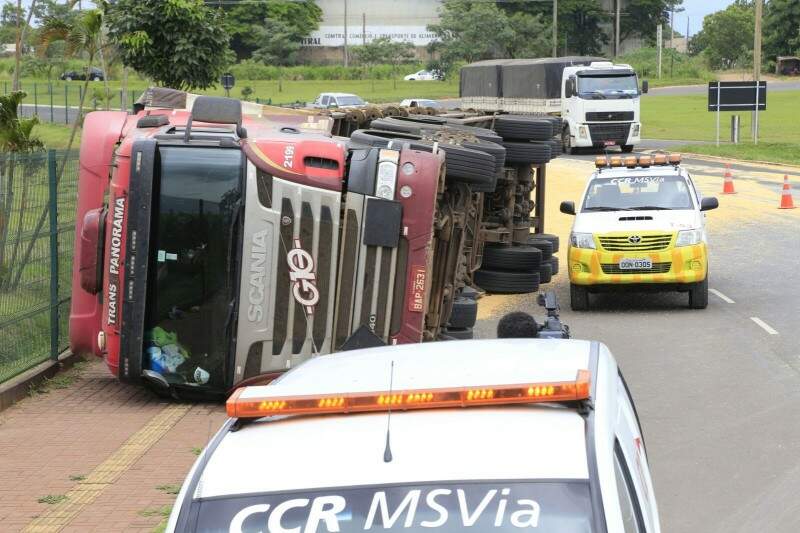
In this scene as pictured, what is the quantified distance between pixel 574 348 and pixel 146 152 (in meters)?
6.86

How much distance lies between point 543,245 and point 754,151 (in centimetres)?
2782

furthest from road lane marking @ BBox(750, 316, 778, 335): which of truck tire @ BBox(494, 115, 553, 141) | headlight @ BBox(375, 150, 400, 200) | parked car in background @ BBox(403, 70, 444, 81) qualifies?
parked car in background @ BBox(403, 70, 444, 81)

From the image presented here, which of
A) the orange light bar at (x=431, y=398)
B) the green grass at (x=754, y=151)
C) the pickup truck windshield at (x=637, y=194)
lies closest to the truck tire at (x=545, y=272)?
the pickup truck windshield at (x=637, y=194)

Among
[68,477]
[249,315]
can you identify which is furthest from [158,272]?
[68,477]

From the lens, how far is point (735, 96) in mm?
46469

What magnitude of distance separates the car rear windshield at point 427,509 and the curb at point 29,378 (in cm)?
867

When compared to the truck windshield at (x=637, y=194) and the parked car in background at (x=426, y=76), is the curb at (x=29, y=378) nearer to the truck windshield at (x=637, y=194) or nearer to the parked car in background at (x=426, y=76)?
the truck windshield at (x=637, y=194)

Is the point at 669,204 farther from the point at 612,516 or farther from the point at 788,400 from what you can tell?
the point at 612,516

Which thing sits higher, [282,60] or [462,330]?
[282,60]

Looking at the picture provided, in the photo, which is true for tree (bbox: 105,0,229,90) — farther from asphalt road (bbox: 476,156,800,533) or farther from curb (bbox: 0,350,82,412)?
curb (bbox: 0,350,82,412)

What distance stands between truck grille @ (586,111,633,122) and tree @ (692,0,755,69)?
77132mm

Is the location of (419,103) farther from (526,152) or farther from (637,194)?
(526,152)

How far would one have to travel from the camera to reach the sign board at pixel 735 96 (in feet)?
150

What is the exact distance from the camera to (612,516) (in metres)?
3.45
